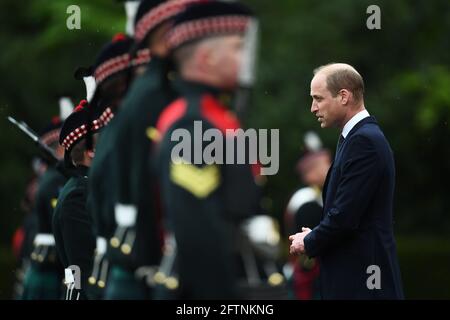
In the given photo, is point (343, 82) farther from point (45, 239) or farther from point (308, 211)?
point (308, 211)

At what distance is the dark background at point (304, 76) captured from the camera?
72.8 ft

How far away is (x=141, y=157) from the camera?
4.50m

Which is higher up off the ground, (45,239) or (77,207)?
(45,239)

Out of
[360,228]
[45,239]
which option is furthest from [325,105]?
[45,239]

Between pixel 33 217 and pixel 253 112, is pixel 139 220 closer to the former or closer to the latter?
pixel 33 217

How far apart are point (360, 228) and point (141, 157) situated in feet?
6.74

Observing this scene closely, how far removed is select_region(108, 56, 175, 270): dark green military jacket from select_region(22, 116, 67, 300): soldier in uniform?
440 centimetres

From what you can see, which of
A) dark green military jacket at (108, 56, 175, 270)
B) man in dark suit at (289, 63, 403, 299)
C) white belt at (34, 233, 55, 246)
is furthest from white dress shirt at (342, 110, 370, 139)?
white belt at (34, 233, 55, 246)

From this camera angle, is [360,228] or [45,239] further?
[45,239]

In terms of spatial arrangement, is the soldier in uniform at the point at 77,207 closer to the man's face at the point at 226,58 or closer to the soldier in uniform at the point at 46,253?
the soldier in uniform at the point at 46,253

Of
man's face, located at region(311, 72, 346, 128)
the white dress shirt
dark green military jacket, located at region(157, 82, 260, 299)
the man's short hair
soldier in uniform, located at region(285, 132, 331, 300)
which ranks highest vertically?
soldier in uniform, located at region(285, 132, 331, 300)

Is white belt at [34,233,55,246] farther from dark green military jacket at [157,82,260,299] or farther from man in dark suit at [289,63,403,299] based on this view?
dark green military jacket at [157,82,260,299]

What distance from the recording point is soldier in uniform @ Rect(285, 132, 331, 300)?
10547mm
